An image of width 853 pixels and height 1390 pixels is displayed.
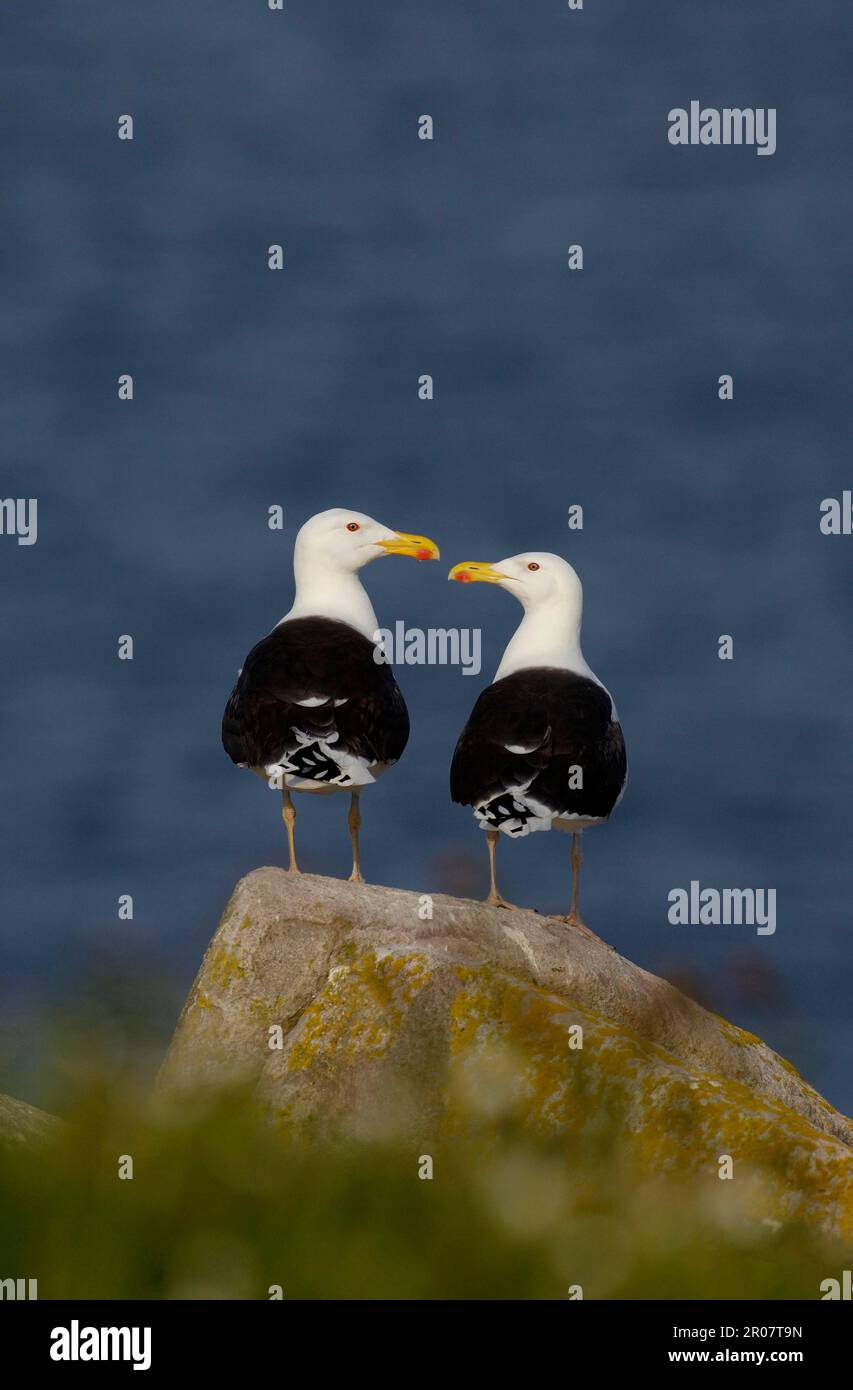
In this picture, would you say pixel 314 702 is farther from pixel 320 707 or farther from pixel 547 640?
pixel 547 640

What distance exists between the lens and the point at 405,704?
21.7 metres

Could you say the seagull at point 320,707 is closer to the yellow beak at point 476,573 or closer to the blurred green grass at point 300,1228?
the yellow beak at point 476,573

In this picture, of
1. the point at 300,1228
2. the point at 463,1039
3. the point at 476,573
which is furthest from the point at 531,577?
the point at 300,1228

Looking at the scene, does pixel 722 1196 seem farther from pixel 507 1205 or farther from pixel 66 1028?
pixel 66 1028

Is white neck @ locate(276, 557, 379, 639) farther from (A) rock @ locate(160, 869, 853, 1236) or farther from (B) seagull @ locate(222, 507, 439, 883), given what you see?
(A) rock @ locate(160, 869, 853, 1236)

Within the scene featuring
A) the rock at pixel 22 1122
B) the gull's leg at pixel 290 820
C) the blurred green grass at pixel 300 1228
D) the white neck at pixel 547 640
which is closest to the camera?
the blurred green grass at pixel 300 1228

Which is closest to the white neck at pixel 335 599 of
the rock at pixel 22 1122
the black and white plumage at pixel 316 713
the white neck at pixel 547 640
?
the black and white plumage at pixel 316 713

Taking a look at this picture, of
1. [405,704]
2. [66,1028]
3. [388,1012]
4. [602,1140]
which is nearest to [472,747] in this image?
[405,704]

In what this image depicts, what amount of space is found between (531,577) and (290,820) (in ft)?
10.5

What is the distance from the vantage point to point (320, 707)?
2094cm

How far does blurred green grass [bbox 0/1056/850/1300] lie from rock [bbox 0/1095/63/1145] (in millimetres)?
1623

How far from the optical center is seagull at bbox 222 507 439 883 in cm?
2081

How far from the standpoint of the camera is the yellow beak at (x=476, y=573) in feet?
75.0

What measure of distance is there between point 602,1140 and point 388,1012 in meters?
2.11
